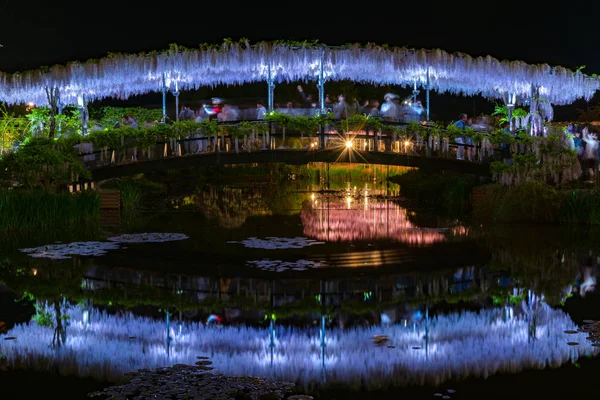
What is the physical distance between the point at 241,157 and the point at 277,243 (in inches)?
330

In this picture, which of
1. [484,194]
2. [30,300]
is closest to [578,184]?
[484,194]

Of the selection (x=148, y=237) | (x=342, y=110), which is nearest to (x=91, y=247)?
(x=148, y=237)

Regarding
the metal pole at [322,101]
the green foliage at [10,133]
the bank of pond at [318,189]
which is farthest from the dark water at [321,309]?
the green foliage at [10,133]

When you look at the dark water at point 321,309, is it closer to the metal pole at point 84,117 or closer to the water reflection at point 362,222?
the water reflection at point 362,222

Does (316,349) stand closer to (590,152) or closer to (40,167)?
(40,167)

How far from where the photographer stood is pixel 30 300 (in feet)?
35.4

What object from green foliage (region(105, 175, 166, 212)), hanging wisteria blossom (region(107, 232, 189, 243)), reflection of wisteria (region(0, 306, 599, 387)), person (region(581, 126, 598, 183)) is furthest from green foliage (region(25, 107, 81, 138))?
reflection of wisteria (region(0, 306, 599, 387))

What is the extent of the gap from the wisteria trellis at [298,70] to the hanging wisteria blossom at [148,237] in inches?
396

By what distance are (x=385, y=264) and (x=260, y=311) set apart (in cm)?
396

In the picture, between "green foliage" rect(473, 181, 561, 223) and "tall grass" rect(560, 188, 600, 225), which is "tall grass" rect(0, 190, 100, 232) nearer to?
"green foliage" rect(473, 181, 561, 223)

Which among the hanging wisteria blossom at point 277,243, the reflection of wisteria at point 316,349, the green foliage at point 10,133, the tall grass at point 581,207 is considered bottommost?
the reflection of wisteria at point 316,349

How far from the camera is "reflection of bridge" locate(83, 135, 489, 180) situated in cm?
2403

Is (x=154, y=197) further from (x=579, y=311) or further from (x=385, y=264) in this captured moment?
(x=579, y=311)

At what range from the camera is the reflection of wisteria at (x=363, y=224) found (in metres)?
17.3
